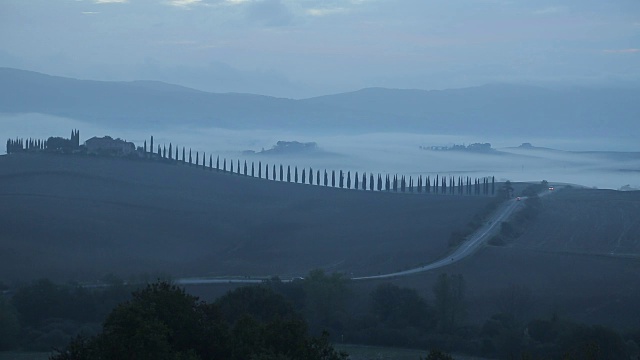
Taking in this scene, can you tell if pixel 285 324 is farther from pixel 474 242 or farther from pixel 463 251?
pixel 474 242

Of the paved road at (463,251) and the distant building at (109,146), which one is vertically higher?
the distant building at (109,146)

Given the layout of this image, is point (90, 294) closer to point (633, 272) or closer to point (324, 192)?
point (633, 272)

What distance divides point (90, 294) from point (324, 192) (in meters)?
38.2

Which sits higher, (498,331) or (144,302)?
(144,302)

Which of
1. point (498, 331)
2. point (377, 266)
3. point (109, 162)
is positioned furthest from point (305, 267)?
point (109, 162)

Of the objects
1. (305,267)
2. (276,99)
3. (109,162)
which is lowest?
(305,267)

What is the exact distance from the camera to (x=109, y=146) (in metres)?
74.6

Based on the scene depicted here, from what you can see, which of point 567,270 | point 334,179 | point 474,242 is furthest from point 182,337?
point 334,179

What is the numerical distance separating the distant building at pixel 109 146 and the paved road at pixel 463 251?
3214cm

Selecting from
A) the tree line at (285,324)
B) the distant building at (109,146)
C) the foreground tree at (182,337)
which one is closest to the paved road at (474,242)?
the tree line at (285,324)

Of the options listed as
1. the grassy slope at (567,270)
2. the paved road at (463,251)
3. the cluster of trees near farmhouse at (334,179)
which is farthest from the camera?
the cluster of trees near farmhouse at (334,179)

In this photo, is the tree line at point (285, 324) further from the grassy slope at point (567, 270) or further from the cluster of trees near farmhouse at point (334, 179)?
the cluster of trees near farmhouse at point (334, 179)

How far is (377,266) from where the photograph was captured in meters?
37.8

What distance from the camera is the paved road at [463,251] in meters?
31.5
